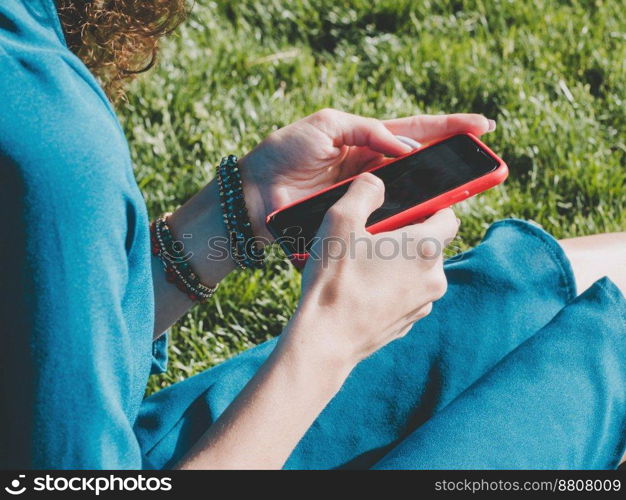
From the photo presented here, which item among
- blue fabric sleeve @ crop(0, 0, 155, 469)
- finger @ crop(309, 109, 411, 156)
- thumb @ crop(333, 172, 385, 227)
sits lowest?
finger @ crop(309, 109, 411, 156)

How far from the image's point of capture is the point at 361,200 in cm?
133

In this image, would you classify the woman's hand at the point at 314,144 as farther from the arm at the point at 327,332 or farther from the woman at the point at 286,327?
the arm at the point at 327,332

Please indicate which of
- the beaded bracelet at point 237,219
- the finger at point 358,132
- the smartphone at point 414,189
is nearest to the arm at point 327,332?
the smartphone at point 414,189

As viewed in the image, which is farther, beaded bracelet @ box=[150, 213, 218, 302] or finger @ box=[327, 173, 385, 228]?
beaded bracelet @ box=[150, 213, 218, 302]

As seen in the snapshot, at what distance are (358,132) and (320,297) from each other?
59 centimetres

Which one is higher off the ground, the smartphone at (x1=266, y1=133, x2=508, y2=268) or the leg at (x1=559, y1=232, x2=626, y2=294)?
the smartphone at (x1=266, y1=133, x2=508, y2=268)

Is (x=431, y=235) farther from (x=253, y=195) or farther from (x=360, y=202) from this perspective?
(x=253, y=195)

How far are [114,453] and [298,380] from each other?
0.30 meters

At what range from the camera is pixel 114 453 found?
1074 mm

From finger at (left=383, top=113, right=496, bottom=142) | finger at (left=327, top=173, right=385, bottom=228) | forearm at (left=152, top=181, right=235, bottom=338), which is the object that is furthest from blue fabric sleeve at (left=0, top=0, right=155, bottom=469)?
finger at (left=383, top=113, right=496, bottom=142)

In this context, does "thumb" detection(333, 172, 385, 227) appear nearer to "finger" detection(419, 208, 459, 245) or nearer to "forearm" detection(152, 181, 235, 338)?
"finger" detection(419, 208, 459, 245)

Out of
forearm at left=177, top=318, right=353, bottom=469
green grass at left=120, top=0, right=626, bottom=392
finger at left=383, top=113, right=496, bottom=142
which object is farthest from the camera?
green grass at left=120, top=0, right=626, bottom=392

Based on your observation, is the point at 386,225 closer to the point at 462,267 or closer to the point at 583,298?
the point at 462,267

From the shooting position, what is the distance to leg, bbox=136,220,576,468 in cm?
146
